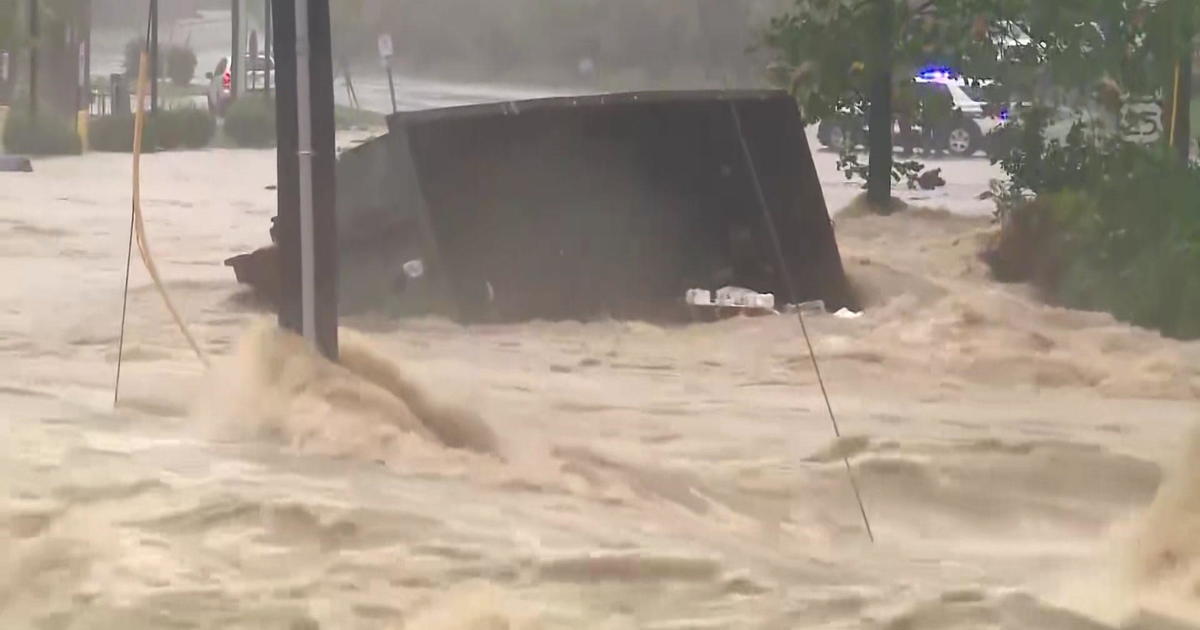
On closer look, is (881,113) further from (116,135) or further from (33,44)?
(33,44)

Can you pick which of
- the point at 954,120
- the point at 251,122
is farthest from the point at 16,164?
the point at 954,120

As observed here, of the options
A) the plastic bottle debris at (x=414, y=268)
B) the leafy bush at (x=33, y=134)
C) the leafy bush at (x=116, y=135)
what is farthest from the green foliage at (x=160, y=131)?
the plastic bottle debris at (x=414, y=268)

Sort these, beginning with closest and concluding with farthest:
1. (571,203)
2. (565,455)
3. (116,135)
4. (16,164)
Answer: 1. (565,455)
2. (571,203)
3. (116,135)
4. (16,164)

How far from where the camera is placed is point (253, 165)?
1987mm

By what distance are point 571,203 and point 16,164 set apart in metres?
1.02

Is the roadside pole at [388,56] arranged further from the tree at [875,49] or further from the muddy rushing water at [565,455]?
the tree at [875,49]

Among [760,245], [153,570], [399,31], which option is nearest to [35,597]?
[153,570]

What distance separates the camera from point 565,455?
72.4 inches

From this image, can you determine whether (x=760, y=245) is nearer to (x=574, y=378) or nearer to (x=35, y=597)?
(x=574, y=378)

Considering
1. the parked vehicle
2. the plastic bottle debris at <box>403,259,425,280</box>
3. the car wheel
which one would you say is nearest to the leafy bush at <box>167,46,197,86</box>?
the plastic bottle debris at <box>403,259,425,280</box>

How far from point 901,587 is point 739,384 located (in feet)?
1.67

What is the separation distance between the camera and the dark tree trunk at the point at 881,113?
2.11 m

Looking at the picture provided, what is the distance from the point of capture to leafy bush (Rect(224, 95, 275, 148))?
192 cm

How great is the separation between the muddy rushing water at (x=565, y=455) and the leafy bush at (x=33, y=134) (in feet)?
0.18
